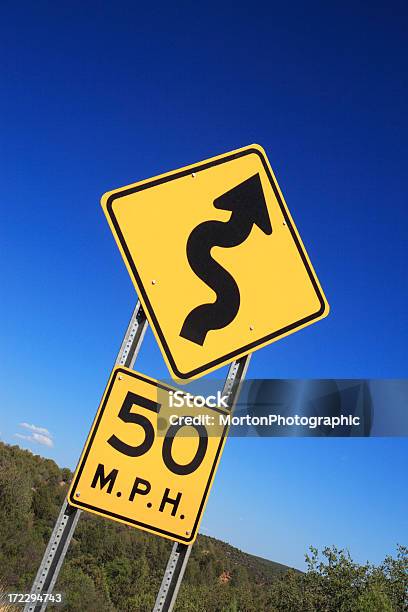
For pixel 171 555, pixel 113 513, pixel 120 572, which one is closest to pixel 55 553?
pixel 113 513

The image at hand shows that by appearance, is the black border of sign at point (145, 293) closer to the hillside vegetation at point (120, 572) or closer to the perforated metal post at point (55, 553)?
the perforated metal post at point (55, 553)

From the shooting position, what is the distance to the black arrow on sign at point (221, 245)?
295 cm

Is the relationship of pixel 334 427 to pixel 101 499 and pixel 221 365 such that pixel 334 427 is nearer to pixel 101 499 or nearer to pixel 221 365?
pixel 221 365

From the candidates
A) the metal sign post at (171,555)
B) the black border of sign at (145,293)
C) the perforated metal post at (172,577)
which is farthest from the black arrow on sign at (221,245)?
the perforated metal post at (172,577)

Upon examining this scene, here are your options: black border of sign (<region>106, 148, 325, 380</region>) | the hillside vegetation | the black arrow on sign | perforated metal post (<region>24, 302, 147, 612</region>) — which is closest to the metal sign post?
perforated metal post (<region>24, 302, 147, 612</region>)

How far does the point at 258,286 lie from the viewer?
3.11 metres

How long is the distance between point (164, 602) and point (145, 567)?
169 ft

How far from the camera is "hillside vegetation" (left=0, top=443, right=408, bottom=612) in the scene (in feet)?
114

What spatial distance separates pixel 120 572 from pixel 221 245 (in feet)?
164

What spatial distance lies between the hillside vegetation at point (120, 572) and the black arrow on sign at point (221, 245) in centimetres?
3165

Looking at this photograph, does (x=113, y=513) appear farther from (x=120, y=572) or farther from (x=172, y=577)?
(x=120, y=572)

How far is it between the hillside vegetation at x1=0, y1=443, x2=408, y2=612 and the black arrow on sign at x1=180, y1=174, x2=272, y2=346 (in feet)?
104

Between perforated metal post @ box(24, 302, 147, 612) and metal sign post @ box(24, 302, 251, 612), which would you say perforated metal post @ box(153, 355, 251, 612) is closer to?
metal sign post @ box(24, 302, 251, 612)

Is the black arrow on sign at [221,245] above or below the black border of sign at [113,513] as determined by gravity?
above
